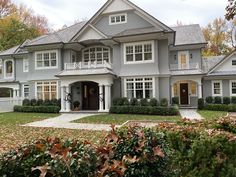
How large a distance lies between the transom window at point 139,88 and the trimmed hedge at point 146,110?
1.91 meters

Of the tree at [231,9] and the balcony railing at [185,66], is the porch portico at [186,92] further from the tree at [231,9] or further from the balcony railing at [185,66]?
the tree at [231,9]

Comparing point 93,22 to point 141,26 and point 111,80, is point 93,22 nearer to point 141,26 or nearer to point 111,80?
point 141,26

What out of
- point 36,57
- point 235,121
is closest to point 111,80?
point 36,57

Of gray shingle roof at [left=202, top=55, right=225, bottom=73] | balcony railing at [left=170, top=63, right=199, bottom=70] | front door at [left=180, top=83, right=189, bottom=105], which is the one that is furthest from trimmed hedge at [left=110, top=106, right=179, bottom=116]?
gray shingle roof at [left=202, top=55, right=225, bottom=73]

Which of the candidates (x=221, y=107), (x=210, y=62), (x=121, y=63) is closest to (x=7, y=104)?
(x=121, y=63)

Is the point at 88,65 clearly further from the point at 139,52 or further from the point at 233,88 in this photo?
the point at 233,88

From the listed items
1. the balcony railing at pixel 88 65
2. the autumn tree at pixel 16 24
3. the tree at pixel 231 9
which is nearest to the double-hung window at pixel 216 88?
the balcony railing at pixel 88 65

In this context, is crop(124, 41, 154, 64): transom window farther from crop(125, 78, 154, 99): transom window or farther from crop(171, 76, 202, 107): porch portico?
crop(171, 76, 202, 107): porch portico

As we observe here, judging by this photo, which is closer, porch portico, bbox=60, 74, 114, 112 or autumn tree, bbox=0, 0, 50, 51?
porch portico, bbox=60, 74, 114, 112

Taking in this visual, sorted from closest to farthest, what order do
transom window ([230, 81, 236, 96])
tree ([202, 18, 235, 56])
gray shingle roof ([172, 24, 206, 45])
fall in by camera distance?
transom window ([230, 81, 236, 96])
gray shingle roof ([172, 24, 206, 45])
tree ([202, 18, 235, 56])

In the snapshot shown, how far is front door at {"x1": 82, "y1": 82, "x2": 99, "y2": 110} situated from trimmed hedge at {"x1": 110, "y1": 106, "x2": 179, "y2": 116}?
3.69m

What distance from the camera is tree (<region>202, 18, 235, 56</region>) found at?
1727 inches

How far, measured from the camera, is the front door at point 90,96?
23484mm

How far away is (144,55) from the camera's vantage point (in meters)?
21.1
